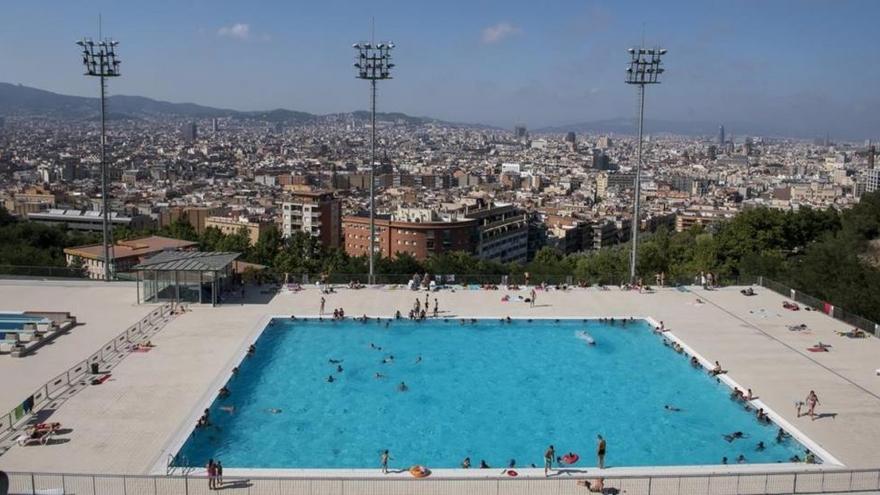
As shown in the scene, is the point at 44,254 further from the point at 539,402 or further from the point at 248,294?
the point at 539,402

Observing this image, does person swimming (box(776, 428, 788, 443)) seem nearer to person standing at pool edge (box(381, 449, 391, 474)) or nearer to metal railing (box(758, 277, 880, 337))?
person standing at pool edge (box(381, 449, 391, 474))

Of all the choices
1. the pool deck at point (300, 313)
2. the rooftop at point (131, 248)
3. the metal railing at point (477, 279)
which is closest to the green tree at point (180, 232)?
the rooftop at point (131, 248)

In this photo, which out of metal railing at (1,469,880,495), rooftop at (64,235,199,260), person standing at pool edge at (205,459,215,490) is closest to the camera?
metal railing at (1,469,880,495)

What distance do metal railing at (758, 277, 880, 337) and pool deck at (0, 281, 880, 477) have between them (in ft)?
1.25

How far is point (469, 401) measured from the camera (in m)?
18.5

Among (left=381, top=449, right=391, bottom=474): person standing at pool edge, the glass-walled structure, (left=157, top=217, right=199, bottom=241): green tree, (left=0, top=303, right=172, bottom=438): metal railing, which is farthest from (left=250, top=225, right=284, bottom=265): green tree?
(left=381, top=449, right=391, bottom=474): person standing at pool edge

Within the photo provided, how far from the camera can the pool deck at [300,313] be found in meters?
14.1

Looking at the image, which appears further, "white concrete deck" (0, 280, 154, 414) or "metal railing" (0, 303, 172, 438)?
"white concrete deck" (0, 280, 154, 414)

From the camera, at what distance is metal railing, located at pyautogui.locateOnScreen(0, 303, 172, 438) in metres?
14.8

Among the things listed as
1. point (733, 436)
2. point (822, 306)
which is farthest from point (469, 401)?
point (822, 306)

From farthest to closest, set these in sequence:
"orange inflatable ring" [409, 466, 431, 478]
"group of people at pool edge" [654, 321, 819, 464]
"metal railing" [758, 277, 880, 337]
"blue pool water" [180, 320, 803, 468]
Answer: "metal railing" [758, 277, 880, 337] < "blue pool water" [180, 320, 803, 468] < "group of people at pool edge" [654, 321, 819, 464] < "orange inflatable ring" [409, 466, 431, 478]

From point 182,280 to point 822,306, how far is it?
21.4 metres

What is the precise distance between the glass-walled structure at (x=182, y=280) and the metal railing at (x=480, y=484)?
13.3m

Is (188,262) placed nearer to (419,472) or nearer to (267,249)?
(419,472)
